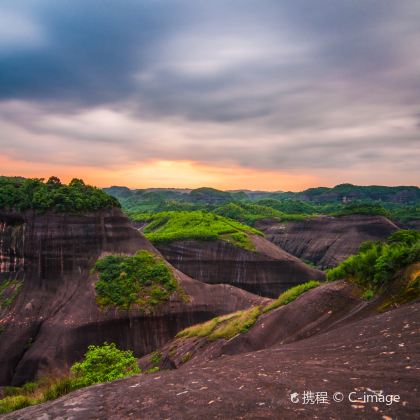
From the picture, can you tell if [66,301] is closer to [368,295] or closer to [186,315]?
[186,315]

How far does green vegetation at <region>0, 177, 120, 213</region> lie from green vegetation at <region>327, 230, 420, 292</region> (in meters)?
26.5

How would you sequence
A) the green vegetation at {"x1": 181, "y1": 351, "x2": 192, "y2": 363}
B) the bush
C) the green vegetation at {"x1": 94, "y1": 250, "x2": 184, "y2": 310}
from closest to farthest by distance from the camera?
the bush, the green vegetation at {"x1": 181, "y1": 351, "x2": 192, "y2": 363}, the green vegetation at {"x1": 94, "y1": 250, "x2": 184, "y2": 310}

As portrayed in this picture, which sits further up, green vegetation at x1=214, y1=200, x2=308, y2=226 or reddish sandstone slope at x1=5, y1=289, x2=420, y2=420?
green vegetation at x1=214, y1=200, x2=308, y2=226

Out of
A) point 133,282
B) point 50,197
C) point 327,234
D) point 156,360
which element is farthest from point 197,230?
point 327,234

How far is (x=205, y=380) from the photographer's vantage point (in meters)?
8.11

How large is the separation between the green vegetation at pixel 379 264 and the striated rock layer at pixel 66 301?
19.5m

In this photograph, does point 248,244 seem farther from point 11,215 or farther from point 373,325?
point 373,325

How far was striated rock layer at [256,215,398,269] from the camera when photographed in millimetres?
78438

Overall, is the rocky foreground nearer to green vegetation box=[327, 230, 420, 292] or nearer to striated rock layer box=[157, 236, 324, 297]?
green vegetation box=[327, 230, 420, 292]

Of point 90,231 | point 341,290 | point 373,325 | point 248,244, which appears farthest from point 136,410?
point 248,244

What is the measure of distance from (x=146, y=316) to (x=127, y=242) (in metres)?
9.64

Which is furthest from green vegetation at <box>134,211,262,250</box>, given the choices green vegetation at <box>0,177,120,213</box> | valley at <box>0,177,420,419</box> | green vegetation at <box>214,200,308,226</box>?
green vegetation at <box>214,200,308,226</box>

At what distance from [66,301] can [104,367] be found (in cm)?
2113

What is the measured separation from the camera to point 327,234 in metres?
85.6
